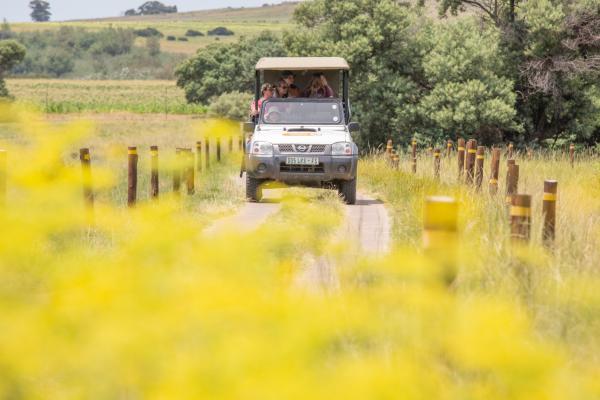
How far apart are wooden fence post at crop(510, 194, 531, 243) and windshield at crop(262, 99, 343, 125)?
30.7 ft

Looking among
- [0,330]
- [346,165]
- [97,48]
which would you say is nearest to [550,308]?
[0,330]

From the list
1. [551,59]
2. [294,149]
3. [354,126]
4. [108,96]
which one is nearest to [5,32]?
[108,96]

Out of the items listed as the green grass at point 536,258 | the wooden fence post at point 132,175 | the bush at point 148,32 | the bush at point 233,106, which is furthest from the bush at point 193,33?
the wooden fence post at point 132,175

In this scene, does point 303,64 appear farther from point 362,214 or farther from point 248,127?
point 362,214

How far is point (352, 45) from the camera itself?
1179 inches

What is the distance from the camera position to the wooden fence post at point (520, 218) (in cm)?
578

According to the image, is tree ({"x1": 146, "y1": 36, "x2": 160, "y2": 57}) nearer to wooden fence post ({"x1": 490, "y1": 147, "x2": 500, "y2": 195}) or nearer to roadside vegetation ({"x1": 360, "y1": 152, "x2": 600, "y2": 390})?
wooden fence post ({"x1": 490, "y1": 147, "x2": 500, "y2": 195})

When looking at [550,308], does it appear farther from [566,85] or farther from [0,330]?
[566,85]

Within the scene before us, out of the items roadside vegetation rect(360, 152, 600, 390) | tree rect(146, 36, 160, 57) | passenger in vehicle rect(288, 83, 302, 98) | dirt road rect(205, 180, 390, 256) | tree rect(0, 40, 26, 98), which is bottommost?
dirt road rect(205, 180, 390, 256)

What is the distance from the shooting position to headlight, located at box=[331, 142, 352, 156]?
46.6 feet

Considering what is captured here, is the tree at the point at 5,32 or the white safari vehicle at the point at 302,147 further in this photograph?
the tree at the point at 5,32

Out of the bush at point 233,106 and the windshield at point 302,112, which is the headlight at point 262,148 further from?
the bush at point 233,106

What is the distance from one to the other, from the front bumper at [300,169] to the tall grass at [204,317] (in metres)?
10.8

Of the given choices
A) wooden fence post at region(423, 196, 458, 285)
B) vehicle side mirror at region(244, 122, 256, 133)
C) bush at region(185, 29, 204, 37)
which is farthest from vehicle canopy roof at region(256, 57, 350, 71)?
bush at region(185, 29, 204, 37)
